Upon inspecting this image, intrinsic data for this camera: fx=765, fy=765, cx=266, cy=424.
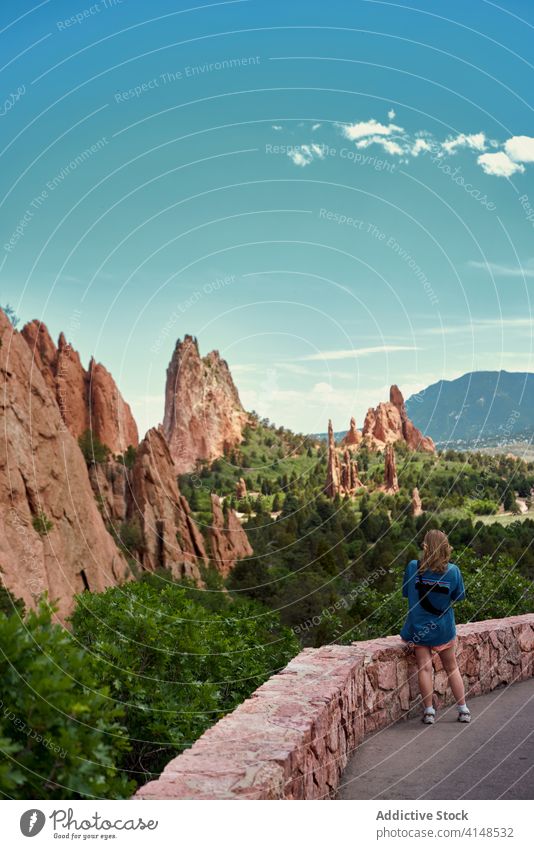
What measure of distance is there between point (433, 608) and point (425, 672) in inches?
21.1

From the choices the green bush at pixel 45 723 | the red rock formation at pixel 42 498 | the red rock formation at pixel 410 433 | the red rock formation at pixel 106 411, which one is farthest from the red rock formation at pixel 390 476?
the green bush at pixel 45 723

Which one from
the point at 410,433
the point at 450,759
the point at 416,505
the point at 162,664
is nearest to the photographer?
the point at 450,759

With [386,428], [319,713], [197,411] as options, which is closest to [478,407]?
[386,428]

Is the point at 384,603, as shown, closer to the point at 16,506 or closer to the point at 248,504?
the point at 16,506

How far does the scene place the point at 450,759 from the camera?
5.23m

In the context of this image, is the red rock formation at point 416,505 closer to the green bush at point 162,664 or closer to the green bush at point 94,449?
the green bush at point 94,449

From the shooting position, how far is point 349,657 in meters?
6.14

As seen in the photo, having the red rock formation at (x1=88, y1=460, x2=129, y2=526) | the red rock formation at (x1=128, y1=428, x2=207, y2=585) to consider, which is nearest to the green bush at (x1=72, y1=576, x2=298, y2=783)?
the red rock formation at (x1=128, y1=428, x2=207, y2=585)

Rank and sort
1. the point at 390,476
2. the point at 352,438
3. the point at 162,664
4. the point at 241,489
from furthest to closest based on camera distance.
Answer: the point at 352,438, the point at 390,476, the point at 241,489, the point at 162,664

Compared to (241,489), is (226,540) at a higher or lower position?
lower

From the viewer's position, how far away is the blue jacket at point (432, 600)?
20.5 feet

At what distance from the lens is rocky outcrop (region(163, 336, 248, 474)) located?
9781cm

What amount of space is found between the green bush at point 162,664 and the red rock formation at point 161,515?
3858 cm

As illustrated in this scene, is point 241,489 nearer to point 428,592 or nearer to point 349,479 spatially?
point 349,479
